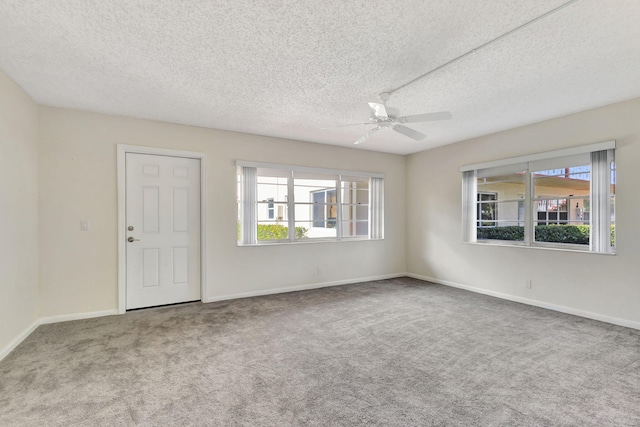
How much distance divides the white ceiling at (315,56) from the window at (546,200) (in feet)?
2.27

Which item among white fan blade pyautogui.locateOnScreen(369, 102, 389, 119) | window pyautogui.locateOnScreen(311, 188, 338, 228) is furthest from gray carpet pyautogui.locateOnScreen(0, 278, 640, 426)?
white fan blade pyautogui.locateOnScreen(369, 102, 389, 119)

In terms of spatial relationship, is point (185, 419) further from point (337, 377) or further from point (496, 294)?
point (496, 294)

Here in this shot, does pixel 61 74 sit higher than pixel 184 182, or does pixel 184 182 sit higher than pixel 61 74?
pixel 61 74

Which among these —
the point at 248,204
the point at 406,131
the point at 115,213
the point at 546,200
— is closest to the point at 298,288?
the point at 248,204

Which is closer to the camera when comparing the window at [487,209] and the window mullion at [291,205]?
the window at [487,209]

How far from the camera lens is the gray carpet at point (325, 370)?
1943 millimetres

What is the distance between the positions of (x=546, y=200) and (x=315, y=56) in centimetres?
378

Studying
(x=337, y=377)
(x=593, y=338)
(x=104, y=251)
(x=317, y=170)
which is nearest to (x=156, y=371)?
(x=337, y=377)

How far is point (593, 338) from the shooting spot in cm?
313

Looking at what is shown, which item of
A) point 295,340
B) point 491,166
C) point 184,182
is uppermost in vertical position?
point 491,166

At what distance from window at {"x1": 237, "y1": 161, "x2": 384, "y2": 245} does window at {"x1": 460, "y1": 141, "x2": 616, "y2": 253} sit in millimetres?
1742

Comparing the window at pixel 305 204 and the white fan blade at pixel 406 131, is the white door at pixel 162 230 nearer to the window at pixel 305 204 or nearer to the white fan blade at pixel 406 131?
the window at pixel 305 204

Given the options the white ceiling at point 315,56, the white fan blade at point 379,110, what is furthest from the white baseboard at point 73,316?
the white fan blade at point 379,110

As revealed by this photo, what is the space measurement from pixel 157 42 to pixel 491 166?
4612 mm
